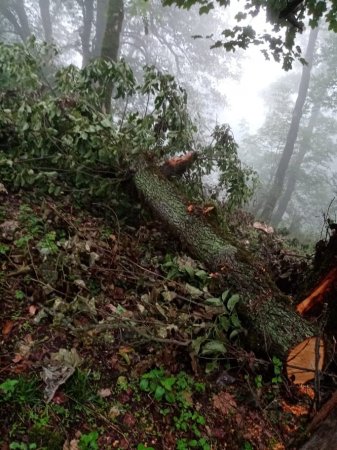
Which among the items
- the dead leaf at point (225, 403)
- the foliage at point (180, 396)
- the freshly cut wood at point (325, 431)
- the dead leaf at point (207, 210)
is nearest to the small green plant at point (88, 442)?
the foliage at point (180, 396)

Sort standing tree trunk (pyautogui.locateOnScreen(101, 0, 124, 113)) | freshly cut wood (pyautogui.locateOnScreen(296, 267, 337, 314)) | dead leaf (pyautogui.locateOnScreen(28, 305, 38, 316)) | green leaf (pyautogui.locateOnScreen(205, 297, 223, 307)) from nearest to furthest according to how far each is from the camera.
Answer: dead leaf (pyautogui.locateOnScreen(28, 305, 38, 316)), green leaf (pyautogui.locateOnScreen(205, 297, 223, 307)), freshly cut wood (pyautogui.locateOnScreen(296, 267, 337, 314)), standing tree trunk (pyautogui.locateOnScreen(101, 0, 124, 113))

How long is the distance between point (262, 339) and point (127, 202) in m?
2.73

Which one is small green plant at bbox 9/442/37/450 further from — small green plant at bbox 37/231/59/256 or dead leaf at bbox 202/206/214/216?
dead leaf at bbox 202/206/214/216

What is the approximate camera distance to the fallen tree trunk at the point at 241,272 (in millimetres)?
3174

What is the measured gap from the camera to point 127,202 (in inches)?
201

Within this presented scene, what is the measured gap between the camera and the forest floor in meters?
2.32

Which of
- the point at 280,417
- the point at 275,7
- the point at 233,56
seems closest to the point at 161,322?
the point at 280,417

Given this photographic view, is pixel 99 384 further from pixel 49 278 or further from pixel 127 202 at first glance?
pixel 127 202

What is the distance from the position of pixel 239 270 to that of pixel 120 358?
1559 millimetres

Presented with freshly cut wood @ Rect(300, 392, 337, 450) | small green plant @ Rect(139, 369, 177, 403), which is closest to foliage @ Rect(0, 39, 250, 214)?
small green plant @ Rect(139, 369, 177, 403)

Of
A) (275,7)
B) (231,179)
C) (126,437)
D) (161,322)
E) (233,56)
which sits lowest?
(126,437)

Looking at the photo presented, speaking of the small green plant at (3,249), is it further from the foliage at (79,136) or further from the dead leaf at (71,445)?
the dead leaf at (71,445)

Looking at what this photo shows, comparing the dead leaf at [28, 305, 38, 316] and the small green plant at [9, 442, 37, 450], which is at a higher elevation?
the dead leaf at [28, 305, 38, 316]

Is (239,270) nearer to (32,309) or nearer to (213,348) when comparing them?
(213,348)
